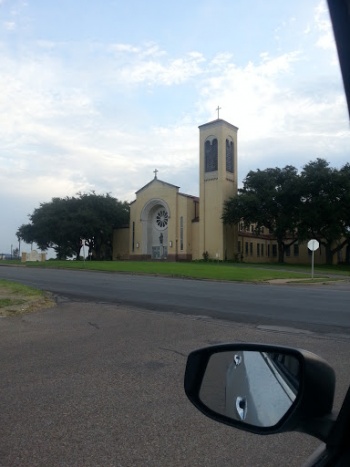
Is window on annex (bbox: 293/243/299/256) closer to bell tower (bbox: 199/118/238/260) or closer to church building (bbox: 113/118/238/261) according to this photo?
church building (bbox: 113/118/238/261)

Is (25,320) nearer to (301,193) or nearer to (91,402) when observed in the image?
(91,402)

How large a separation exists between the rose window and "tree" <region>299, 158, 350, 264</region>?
20.1 metres

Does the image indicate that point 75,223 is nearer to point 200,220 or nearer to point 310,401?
point 200,220

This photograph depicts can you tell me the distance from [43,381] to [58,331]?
12.0ft

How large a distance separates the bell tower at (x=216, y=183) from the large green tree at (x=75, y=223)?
16.6 meters

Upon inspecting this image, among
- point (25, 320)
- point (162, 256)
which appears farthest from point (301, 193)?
point (25, 320)

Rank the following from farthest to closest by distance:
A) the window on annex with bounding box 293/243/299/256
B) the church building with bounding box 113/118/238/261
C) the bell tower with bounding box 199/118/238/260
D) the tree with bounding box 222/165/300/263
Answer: the window on annex with bounding box 293/243/299/256 → the church building with bounding box 113/118/238/261 → the bell tower with bounding box 199/118/238/260 → the tree with bounding box 222/165/300/263

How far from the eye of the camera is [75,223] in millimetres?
65812

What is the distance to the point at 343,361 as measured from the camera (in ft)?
21.7

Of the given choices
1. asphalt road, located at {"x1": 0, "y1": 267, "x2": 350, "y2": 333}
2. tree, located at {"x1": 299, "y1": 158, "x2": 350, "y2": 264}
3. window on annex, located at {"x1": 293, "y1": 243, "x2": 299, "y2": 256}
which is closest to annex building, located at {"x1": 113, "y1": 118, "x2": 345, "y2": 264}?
window on annex, located at {"x1": 293, "y1": 243, "x2": 299, "y2": 256}

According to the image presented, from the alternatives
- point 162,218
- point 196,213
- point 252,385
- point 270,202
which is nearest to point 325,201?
point 270,202

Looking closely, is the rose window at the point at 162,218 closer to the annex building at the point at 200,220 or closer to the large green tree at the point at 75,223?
the annex building at the point at 200,220

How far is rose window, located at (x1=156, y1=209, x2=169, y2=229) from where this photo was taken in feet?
224

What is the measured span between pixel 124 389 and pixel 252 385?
3.72 m
